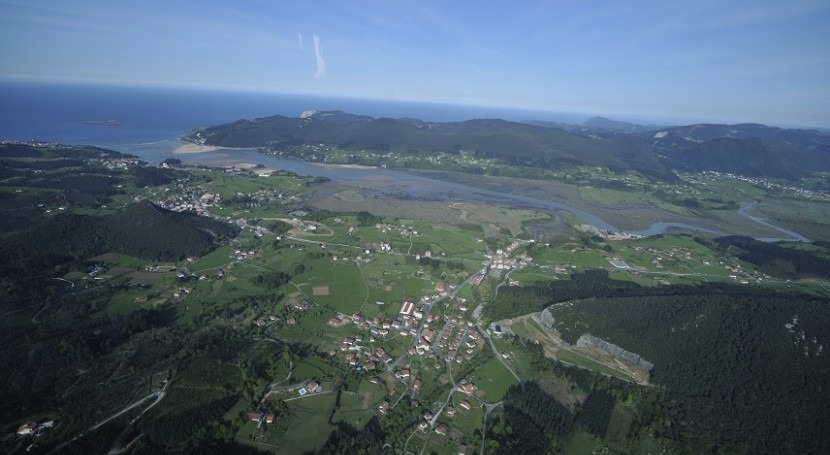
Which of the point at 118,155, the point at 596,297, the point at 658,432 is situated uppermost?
the point at 118,155

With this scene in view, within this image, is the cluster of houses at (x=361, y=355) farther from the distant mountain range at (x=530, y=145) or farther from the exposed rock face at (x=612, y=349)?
the distant mountain range at (x=530, y=145)

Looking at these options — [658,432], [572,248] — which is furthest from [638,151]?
[658,432]

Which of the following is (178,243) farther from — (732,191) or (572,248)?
(732,191)

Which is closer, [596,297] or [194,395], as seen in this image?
[194,395]

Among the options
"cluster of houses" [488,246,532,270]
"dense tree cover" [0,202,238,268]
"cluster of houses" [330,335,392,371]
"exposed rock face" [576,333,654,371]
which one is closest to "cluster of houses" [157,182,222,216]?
"dense tree cover" [0,202,238,268]

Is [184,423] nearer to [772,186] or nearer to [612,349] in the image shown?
[612,349]
